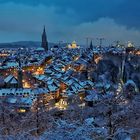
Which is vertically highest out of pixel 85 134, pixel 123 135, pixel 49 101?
pixel 85 134

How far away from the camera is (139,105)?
3014cm

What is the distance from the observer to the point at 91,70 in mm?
84625

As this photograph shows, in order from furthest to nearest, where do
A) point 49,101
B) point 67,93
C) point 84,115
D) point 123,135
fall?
point 67,93 → point 49,101 → point 84,115 → point 123,135

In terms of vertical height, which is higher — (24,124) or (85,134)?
(85,134)

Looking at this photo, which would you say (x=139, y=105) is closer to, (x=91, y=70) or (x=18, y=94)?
(x=18, y=94)

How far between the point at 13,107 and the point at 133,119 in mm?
15074

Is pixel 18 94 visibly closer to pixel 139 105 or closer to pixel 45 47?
pixel 139 105

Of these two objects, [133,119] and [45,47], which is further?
[45,47]

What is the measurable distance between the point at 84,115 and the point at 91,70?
2076 inches

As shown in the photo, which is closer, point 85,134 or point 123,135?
point 85,134

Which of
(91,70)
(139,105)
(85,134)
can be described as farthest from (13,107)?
(91,70)

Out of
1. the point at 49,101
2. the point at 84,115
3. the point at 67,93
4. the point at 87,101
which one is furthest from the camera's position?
the point at 67,93

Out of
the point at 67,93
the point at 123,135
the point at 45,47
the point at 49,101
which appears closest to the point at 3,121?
the point at 123,135

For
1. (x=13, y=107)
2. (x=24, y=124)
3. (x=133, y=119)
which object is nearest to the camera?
(x=133, y=119)
